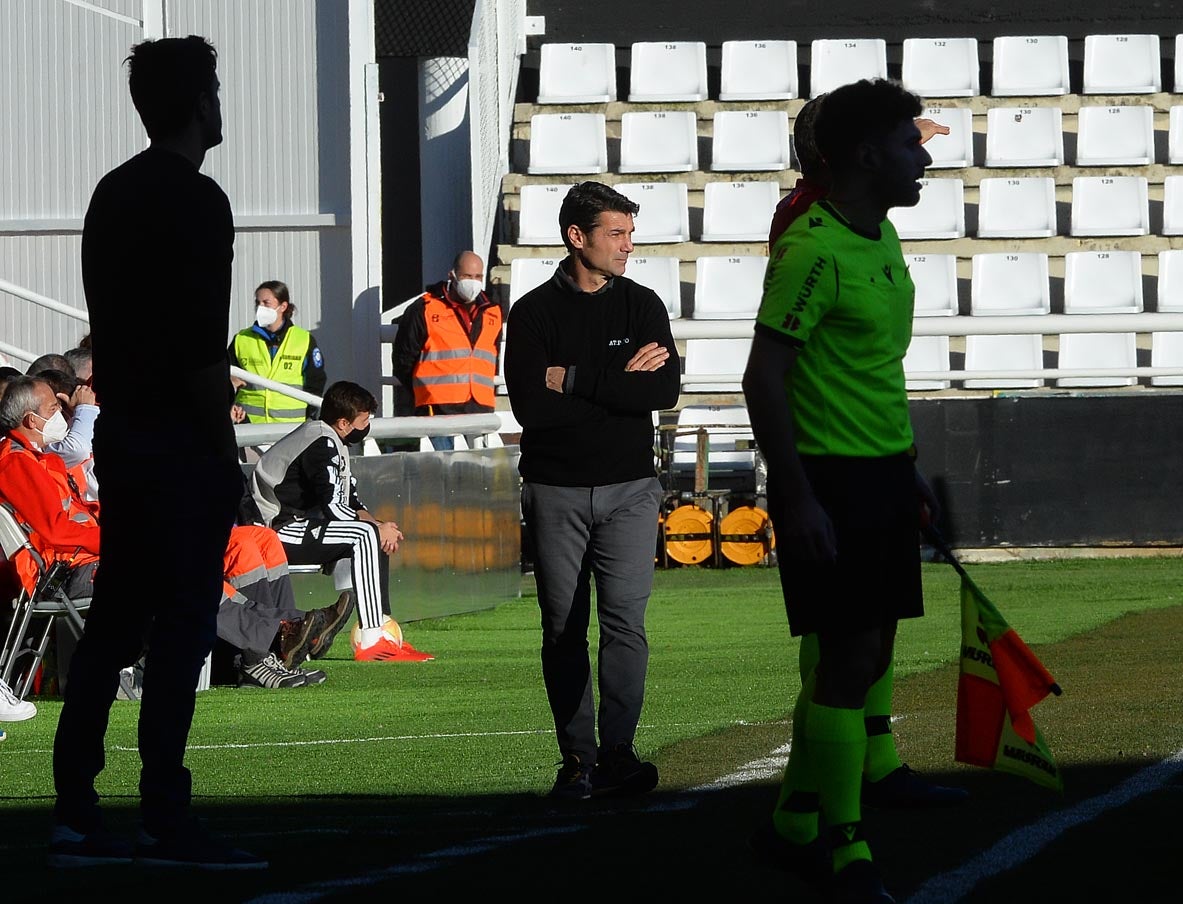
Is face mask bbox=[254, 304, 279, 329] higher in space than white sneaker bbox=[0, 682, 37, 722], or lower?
higher

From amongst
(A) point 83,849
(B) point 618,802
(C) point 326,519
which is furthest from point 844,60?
(A) point 83,849

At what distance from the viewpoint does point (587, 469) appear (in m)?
6.11

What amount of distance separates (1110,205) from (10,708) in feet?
40.9

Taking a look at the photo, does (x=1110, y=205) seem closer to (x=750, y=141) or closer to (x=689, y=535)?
(x=750, y=141)

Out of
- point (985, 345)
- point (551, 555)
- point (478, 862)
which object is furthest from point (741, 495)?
point (478, 862)

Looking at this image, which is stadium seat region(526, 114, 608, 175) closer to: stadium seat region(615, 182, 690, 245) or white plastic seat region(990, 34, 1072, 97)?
stadium seat region(615, 182, 690, 245)

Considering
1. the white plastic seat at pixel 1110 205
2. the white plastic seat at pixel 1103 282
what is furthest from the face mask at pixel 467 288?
the white plastic seat at pixel 1110 205

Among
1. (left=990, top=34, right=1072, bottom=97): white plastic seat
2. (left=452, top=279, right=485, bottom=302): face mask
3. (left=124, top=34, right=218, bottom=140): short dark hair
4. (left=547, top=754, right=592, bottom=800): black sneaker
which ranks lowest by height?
(left=547, top=754, right=592, bottom=800): black sneaker

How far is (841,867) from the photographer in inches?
162

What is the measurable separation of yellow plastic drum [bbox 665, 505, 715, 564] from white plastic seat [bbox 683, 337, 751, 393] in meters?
1.74

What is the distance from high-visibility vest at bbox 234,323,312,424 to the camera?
48.4 ft

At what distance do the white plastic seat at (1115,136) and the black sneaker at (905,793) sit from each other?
14.2 metres

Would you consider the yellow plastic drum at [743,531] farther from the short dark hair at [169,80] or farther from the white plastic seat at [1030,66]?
the short dark hair at [169,80]

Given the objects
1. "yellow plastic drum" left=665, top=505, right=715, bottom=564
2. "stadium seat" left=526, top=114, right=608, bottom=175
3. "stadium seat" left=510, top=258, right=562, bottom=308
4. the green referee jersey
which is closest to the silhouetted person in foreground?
the green referee jersey
